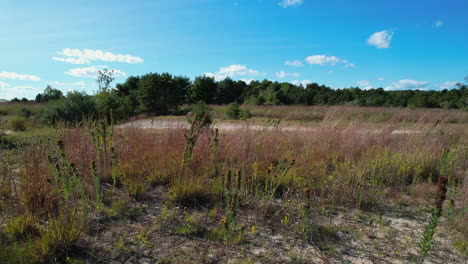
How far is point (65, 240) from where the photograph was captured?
1918mm

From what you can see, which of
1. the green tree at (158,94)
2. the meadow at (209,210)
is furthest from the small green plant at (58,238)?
the green tree at (158,94)

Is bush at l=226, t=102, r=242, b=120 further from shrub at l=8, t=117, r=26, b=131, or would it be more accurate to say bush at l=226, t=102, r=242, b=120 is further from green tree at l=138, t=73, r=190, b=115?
shrub at l=8, t=117, r=26, b=131

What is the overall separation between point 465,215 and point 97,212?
3876mm

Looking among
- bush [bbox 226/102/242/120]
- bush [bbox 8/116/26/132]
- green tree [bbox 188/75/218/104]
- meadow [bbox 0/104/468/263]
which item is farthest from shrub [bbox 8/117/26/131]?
green tree [bbox 188/75/218/104]

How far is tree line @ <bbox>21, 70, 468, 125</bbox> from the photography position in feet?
38.8

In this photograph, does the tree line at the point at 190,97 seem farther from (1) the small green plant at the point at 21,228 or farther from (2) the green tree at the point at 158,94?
(1) the small green plant at the point at 21,228

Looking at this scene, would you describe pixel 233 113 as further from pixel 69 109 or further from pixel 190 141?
pixel 190 141

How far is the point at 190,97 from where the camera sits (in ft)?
109

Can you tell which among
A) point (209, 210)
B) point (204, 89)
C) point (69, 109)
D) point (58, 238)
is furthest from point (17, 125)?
point (204, 89)

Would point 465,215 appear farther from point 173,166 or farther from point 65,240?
point 65,240

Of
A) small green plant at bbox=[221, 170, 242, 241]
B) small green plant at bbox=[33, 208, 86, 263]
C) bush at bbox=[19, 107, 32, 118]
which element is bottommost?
small green plant at bbox=[33, 208, 86, 263]

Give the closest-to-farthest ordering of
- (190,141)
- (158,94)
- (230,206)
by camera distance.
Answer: (230,206), (190,141), (158,94)

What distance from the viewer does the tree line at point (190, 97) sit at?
38.8 feet

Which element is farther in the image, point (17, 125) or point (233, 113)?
point (233, 113)
